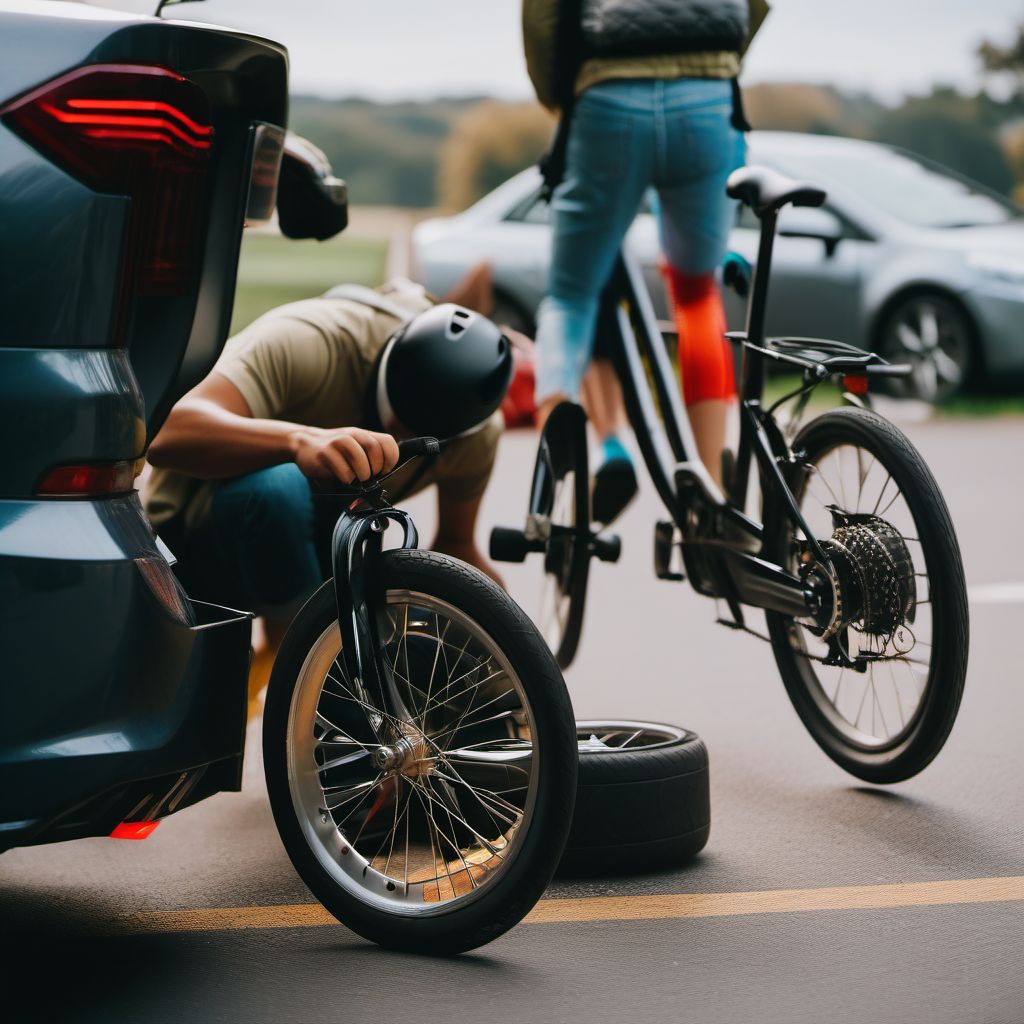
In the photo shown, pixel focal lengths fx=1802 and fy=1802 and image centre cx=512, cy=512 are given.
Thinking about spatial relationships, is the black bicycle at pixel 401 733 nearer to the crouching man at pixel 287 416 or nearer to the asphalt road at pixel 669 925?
the asphalt road at pixel 669 925

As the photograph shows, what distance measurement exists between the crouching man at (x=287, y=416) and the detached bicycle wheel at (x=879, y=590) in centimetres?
73

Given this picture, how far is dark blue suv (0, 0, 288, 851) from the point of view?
253 cm

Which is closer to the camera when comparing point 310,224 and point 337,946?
point 337,946

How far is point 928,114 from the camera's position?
2198 centimetres

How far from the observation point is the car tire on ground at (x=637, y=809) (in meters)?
3.32

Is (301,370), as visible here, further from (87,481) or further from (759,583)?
(87,481)

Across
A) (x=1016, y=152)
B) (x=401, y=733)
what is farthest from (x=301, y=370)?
(x=1016, y=152)

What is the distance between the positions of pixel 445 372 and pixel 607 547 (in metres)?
1.12

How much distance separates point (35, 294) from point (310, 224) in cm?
163

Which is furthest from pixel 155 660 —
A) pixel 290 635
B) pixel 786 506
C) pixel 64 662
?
pixel 786 506

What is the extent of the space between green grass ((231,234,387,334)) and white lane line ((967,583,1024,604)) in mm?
12737

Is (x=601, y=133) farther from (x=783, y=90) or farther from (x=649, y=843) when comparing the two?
(x=783, y=90)

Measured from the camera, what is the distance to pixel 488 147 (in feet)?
90.0

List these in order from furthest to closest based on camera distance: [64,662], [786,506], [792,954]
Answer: [786,506] < [792,954] < [64,662]
